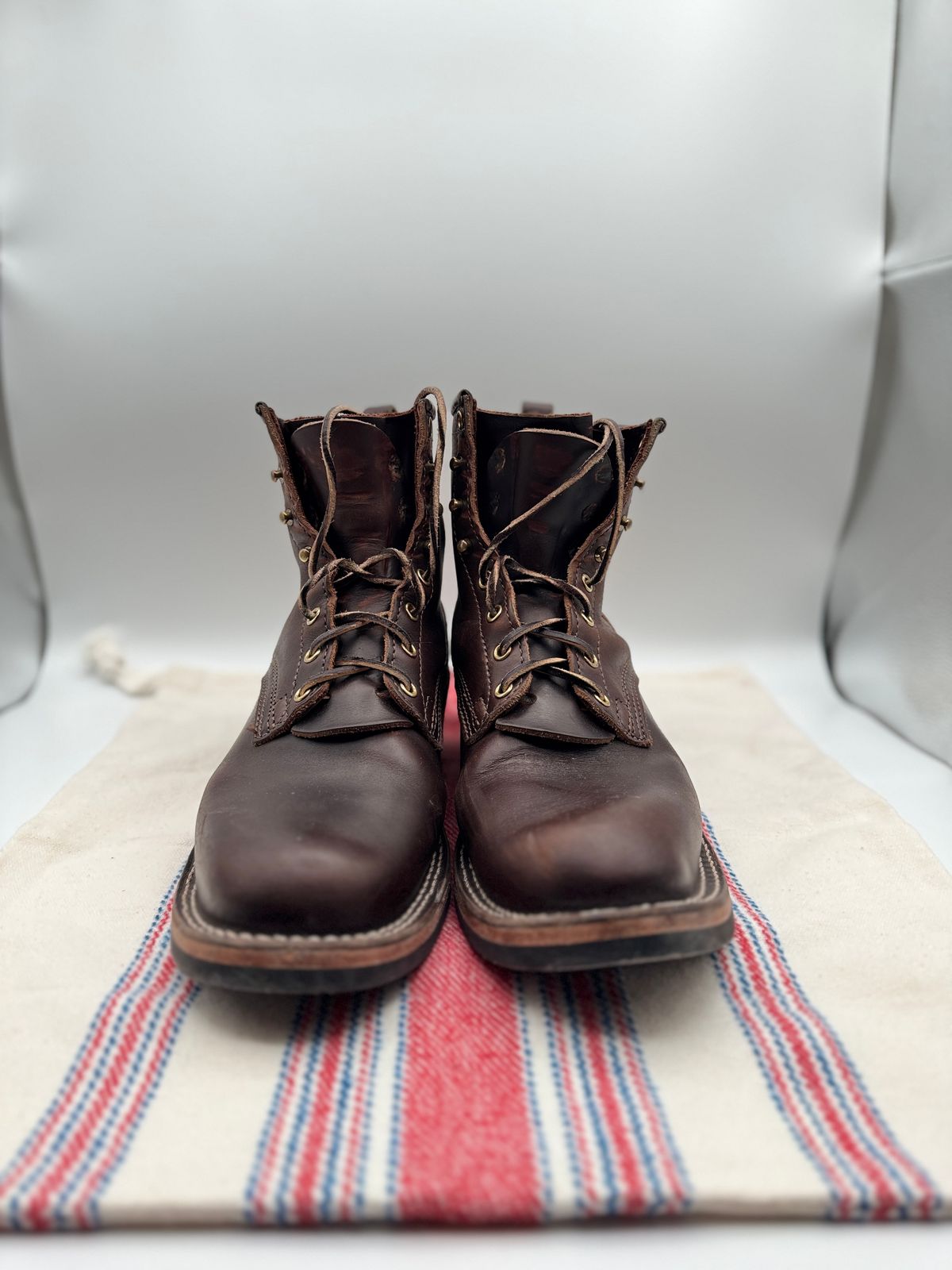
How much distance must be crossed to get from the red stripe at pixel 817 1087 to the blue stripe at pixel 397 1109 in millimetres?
306

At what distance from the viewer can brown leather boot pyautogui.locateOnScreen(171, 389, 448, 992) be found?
0.68m

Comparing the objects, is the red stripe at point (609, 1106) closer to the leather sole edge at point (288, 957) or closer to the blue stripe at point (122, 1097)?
the leather sole edge at point (288, 957)

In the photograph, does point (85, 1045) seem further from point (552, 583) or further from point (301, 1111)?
point (552, 583)

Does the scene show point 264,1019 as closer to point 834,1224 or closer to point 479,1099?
point 479,1099

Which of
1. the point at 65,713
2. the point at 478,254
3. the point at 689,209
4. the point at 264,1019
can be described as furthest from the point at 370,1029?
the point at 689,209

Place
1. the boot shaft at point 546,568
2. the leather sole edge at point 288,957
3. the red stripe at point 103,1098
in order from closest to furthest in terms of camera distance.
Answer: the red stripe at point 103,1098 → the leather sole edge at point 288,957 → the boot shaft at point 546,568

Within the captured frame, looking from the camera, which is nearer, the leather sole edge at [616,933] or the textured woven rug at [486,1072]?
the textured woven rug at [486,1072]

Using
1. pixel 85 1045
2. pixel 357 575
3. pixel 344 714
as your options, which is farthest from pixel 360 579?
pixel 85 1045

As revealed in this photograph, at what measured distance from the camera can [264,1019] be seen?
0.72m

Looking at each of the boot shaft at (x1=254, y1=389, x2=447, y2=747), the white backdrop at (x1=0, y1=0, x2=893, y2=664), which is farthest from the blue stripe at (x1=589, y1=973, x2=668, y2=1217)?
the white backdrop at (x1=0, y1=0, x2=893, y2=664)

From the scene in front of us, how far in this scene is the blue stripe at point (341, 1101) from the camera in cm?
58

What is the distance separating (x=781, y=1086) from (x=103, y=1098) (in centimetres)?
51

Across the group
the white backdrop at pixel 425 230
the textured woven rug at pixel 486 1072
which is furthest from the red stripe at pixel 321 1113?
the white backdrop at pixel 425 230

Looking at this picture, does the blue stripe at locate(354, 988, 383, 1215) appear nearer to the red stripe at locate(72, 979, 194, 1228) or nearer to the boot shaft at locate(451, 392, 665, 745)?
the red stripe at locate(72, 979, 194, 1228)
